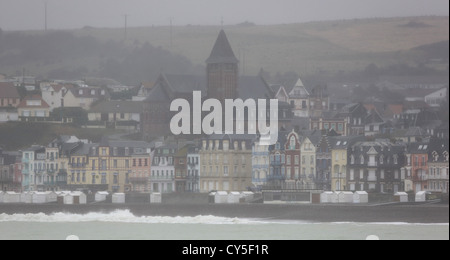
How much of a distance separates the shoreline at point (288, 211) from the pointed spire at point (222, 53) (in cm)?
263

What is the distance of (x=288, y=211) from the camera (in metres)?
25.9

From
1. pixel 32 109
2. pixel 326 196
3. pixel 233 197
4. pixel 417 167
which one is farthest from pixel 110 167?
pixel 417 167

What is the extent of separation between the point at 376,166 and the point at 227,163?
106 inches

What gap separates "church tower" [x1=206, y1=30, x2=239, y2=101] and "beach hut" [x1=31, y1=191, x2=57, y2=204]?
3375 millimetres

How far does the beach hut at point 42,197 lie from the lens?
85.4 feet

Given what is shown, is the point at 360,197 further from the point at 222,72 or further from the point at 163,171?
the point at 163,171

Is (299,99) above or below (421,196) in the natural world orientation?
above

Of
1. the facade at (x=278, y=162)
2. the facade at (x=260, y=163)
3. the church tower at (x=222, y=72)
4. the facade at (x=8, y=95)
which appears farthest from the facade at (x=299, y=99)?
the facade at (x=8, y=95)

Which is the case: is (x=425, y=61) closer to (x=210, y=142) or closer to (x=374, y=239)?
(x=210, y=142)

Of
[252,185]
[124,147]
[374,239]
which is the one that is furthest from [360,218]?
[374,239]

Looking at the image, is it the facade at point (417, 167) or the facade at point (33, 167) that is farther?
the facade at point (417, 167)

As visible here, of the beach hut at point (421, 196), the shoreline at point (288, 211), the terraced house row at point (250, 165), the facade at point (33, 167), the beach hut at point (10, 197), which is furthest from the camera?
the terraced house row at point (250, 165)

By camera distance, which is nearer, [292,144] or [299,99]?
[299,99]

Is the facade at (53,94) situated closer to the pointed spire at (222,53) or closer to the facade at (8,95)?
the facade at (8,95)
